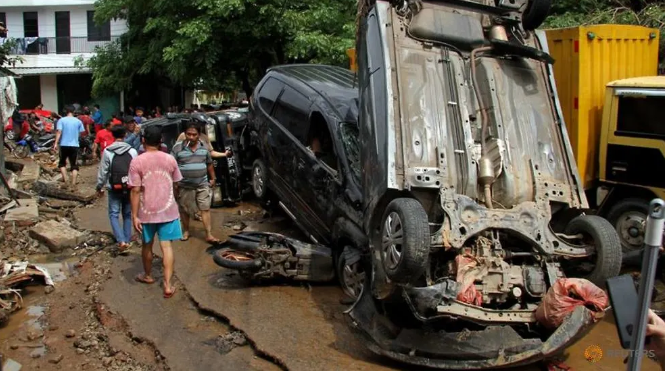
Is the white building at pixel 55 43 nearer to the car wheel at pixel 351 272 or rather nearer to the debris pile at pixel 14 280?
the debris pile at pixel 14 280

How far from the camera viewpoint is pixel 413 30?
17.9ft

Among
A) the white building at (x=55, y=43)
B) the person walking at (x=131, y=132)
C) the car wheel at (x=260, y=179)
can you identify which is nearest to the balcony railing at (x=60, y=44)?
the white building at (x=55, y=43)

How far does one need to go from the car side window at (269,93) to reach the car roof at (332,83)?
162 mm

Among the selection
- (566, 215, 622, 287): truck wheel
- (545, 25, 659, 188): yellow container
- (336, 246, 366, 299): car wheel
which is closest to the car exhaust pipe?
(566, 215, 622, 287): truck wheel

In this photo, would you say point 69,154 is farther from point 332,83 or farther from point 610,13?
point 610,13

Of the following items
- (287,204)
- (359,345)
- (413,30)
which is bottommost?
(359,345)

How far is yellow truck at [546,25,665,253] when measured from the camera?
6664 millimetres

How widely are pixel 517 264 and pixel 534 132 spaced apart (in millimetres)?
1301

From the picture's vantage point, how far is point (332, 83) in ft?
24.3

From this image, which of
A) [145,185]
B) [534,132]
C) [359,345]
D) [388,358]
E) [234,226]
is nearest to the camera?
[388,358]

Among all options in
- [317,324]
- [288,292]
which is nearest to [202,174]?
[288,292]

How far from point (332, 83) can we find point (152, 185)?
248 cm

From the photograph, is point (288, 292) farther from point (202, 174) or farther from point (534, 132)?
point (534, 132)

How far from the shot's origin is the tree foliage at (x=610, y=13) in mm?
9812
